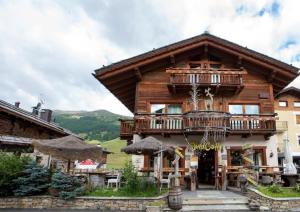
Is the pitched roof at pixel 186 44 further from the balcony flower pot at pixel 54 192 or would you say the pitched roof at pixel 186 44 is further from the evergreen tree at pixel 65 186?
the balcony flower pot at pixel 54 192

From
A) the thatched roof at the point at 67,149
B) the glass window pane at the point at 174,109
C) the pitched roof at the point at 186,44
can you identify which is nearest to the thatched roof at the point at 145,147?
the thatched roof at the point at 67,149

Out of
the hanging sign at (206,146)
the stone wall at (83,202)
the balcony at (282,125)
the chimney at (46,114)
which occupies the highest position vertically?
the balcony at (282,125)

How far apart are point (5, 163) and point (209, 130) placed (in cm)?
978

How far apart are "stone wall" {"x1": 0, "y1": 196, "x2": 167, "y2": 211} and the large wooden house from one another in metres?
4.59

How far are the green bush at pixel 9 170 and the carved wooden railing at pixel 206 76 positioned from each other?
8954 mm

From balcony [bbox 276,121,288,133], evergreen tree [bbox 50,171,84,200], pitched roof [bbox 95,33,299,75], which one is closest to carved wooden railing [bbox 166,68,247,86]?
pitched roof [bbox 95,33,299,75]

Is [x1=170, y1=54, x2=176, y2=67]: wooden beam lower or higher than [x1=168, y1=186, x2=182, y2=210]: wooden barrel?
higher

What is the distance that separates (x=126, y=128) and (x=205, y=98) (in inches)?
203

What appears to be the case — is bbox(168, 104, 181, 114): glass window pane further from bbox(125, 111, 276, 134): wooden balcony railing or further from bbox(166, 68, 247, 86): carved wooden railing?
bbox(166, 68, 247, 86): carved wooden railing

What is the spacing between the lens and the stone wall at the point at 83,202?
10.5 m

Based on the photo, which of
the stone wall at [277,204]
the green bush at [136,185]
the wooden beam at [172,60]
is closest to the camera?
the stone wall at [277,204]

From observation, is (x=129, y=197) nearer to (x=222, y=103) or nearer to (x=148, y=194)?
(x=148, y=194)

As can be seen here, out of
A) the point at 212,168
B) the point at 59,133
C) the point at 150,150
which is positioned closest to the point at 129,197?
the point at 150,150

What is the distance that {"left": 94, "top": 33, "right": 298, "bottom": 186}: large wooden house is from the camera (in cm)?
1560
